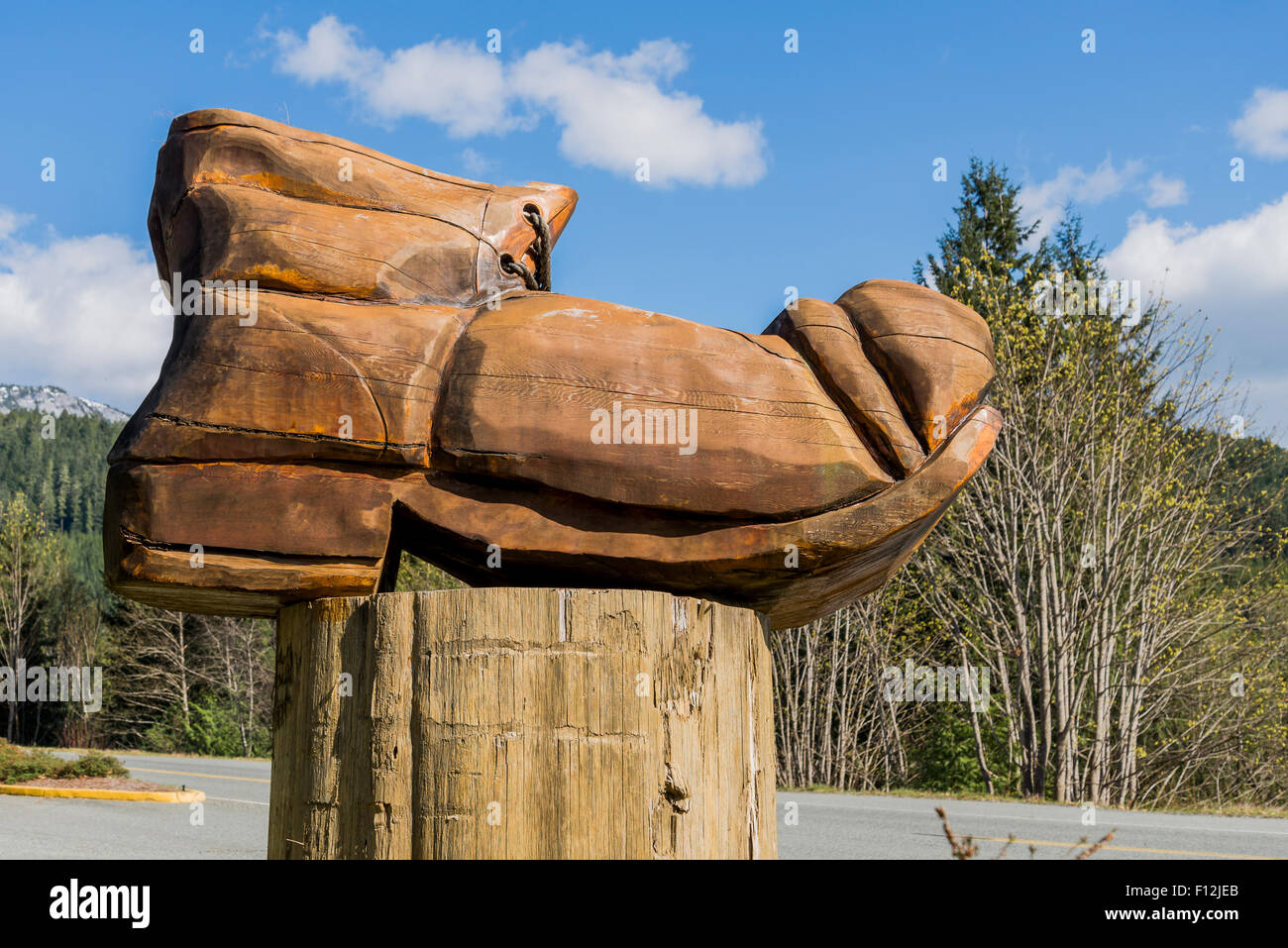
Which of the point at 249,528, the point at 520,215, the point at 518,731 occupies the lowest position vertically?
the point at 518,731

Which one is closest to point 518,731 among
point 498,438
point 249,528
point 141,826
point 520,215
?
point 498,438

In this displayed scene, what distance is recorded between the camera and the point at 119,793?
1128 centimetres

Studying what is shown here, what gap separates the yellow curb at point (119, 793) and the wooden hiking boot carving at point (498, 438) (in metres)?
10.3

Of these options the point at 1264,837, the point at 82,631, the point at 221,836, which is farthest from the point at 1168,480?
the point at 82,631

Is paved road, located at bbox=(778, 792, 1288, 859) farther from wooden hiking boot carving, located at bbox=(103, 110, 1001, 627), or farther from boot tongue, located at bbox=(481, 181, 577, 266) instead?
boot tongue, located at bbox=(481, 181, 577, 266)

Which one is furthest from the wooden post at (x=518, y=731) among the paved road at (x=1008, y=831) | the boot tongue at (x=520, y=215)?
the paved road at (x=1008, y=831)

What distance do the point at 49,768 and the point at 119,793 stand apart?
1.82 m

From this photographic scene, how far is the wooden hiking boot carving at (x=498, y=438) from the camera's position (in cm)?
199

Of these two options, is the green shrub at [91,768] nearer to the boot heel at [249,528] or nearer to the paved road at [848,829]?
the paved road at [848,829]

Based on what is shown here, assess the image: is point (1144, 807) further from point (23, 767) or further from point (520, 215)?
point (23, 767)

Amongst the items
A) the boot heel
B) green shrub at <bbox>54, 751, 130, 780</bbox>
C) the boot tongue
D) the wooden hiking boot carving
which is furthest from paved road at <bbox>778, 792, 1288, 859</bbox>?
green shrub at <bbox>54, 751, 130, 780</bbox>

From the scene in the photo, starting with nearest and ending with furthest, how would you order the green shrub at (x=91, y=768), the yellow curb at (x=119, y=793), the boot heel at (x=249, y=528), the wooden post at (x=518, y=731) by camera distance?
1. the wooden post at (x=518, y=731)
2. the boot heel at (x=249, y=528)
3. the yellow curb at (x=119, y=793)
4. the green shrub at (x=91, y=768)
